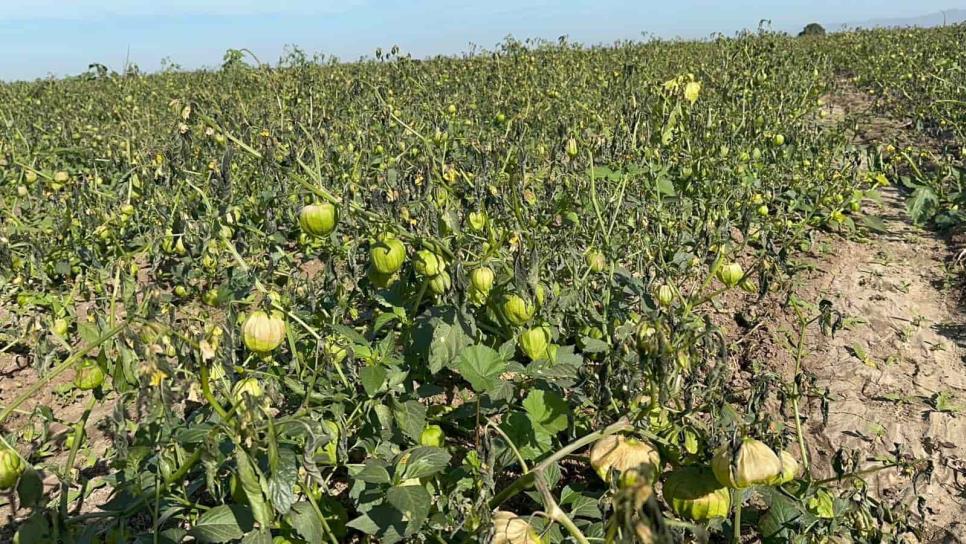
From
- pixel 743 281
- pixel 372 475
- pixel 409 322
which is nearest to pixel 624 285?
pixel 743 281

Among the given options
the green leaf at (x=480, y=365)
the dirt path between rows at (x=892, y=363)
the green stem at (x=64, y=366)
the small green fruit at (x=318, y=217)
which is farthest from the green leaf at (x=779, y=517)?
the green stem at (x=64, y=366)

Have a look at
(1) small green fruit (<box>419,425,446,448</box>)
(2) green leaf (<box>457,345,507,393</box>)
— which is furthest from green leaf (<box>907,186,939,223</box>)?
(1) small green fruit (<box>419,425,446,448</box>)

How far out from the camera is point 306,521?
5.38 ft

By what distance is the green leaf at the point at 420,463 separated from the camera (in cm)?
173

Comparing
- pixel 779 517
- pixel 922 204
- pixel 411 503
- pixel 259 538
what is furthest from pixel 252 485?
pixel 922 204

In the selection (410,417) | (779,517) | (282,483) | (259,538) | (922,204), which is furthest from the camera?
(922,204)

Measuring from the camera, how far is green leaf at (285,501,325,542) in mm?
1624

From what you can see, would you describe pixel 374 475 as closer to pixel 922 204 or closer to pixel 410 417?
pixel 410 417

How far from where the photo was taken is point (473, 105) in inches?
271

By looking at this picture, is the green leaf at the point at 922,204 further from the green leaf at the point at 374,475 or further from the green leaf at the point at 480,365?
the green leaf at the point at 374,475

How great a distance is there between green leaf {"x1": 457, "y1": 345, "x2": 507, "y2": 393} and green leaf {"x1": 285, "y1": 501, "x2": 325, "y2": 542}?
2.00 ft

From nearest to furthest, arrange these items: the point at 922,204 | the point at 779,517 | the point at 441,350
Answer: the point at 779,517 < the point at 441,350 < the point at 922,204

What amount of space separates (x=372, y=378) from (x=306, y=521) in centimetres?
47

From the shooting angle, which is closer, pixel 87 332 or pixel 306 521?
pixel 306 521
